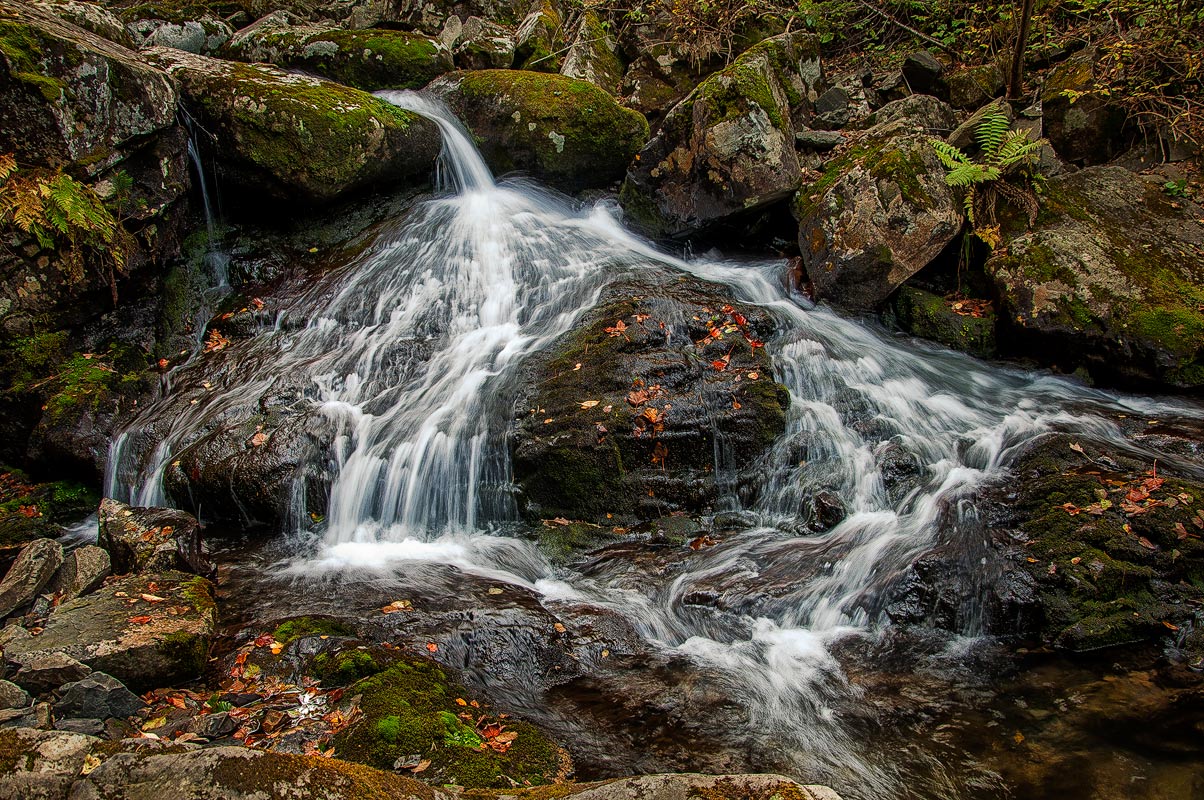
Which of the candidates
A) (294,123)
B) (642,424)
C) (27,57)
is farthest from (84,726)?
(294,123)

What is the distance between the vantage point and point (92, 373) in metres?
7.47

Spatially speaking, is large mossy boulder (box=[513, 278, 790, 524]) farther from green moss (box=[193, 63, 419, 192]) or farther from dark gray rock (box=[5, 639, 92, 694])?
green moss (box=[193, 63, 419, 192])

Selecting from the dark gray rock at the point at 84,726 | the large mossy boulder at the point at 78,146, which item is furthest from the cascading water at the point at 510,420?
the dark gray rock at the point at 84,726

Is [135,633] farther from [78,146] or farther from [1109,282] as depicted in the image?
[1109,282]

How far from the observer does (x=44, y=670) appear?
130 inches

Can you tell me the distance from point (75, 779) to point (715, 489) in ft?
16.6

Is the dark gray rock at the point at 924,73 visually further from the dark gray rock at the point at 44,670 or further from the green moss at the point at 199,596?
the dark gray rock at the point at 44,670

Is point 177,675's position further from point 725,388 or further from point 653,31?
point 653,31

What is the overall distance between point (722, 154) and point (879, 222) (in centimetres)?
227

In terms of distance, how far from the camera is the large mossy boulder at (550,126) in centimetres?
1047

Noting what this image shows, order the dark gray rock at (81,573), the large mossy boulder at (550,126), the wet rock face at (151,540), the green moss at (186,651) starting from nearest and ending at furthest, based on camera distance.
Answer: the green moss at (186,651), the dark gray rock at (81,573), the wet rock face at (151,540), the large mossy boulder at (550,126)

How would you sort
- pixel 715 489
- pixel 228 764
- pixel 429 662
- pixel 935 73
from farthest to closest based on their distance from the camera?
pixel 935 73
pixel 715 489
pixel 429 662
pixel 228 764

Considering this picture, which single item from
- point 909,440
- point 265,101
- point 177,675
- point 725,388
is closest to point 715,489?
point 725,388

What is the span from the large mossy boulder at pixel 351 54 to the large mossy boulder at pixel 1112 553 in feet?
37.9
